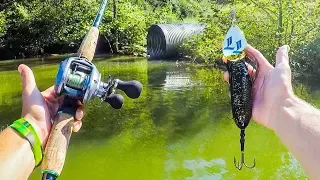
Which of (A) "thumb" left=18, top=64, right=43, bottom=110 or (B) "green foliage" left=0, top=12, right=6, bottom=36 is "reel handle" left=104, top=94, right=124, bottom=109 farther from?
(B) "green foliage" left=0, top=12, right=6, bottom=36

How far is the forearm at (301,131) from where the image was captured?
1.26 m

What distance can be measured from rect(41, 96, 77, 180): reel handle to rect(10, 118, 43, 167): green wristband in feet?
0.08

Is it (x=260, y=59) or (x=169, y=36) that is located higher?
(x=260, y=59)

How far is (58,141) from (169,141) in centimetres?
537

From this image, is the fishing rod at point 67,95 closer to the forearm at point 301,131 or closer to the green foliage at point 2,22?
the forearm at point 301,131

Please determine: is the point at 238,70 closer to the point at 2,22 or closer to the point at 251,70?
the point at 251,70

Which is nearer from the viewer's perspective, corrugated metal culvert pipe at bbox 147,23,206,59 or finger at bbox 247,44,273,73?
finger at bbox 247,44,273,73

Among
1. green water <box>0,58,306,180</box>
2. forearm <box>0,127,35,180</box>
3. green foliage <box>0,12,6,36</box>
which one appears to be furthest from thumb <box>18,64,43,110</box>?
green foliage <box>0,12,6,36</box>

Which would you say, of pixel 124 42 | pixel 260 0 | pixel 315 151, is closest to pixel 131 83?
pixel 315 151

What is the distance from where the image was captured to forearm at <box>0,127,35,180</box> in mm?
1328

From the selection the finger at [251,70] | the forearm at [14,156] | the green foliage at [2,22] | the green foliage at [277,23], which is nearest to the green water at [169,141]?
the green foliage at [277,23]

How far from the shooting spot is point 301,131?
1347mm

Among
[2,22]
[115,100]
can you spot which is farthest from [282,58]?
[2,22]

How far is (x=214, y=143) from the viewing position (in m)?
6.64
